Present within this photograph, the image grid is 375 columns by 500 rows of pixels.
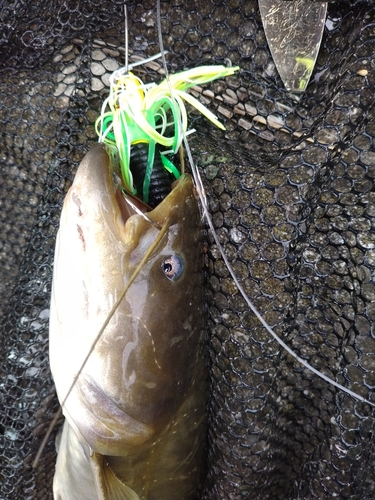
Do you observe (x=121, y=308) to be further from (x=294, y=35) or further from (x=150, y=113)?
(x=294, y=35)

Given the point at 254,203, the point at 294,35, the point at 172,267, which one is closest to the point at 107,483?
the point at 172,267

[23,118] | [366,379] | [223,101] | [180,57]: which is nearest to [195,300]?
[366,379]

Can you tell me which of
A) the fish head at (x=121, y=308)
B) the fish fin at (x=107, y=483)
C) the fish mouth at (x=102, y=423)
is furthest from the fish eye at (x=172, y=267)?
the fish fin at (x=107, y=483)

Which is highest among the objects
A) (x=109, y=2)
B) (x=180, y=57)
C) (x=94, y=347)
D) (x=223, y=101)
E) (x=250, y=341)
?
(x=109, y=2)

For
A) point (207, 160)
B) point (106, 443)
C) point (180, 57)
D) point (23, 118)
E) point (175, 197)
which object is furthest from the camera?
point (23, 118)

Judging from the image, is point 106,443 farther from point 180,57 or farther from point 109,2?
point 109,2

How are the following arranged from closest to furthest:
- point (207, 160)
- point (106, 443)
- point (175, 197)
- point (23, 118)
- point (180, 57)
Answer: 1. point (175, 197)
2. point (106, 443)
3. point (207, 160)
4. point (180, 57)
5. point (23, 118)
